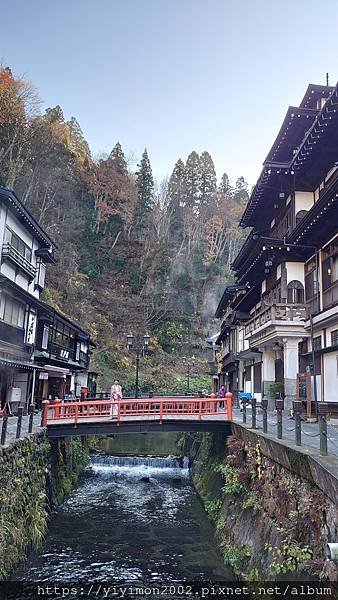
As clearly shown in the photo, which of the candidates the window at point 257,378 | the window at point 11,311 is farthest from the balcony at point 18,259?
the window at point 257,378

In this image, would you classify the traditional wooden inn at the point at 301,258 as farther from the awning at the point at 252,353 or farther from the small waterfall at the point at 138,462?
the small waterfall at the point at 138,462

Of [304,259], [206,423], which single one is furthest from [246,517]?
[304,259]

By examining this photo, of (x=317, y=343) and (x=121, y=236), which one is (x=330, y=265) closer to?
(x=317, y=343)

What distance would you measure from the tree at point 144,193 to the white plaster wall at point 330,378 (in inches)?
1809

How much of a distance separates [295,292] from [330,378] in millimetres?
5232

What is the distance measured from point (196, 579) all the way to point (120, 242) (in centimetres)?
5104

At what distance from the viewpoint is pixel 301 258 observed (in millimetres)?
20406

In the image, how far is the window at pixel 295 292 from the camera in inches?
806

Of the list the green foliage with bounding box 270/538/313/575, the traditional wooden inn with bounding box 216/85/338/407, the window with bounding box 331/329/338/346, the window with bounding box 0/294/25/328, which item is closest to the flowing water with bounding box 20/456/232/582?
the green foliage with bounding box 270/538/313/575

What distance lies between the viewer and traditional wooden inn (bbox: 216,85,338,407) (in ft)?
54.2

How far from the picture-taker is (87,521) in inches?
603

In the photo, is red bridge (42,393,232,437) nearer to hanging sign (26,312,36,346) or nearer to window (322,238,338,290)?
window (322,238,338,290)

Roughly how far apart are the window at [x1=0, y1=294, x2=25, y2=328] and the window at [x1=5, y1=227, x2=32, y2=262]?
132 inches

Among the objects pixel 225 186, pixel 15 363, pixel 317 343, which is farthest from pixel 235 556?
pixel 225 186
